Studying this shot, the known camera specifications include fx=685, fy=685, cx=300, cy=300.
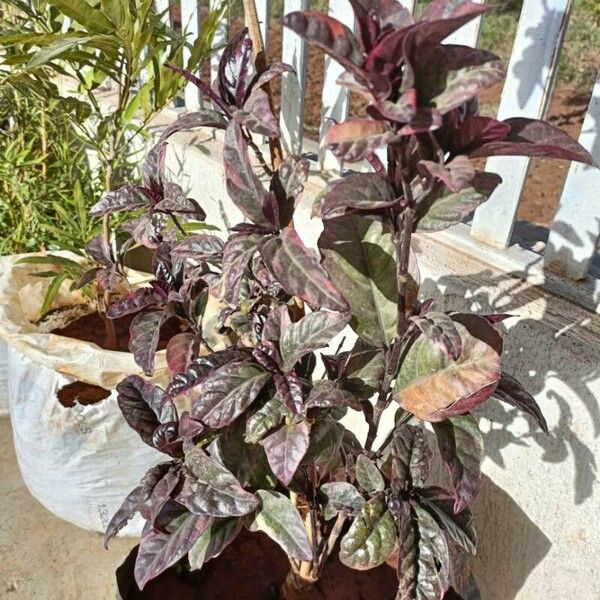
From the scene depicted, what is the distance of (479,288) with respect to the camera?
1.26 metres

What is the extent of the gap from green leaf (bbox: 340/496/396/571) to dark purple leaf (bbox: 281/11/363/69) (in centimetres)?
57

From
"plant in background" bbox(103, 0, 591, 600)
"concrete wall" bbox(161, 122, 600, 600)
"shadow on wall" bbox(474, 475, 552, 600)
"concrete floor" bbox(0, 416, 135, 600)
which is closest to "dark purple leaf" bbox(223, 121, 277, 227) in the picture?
"plant in background" bbox(103, 0, 591, 600)

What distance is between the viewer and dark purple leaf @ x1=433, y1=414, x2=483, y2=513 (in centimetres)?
85

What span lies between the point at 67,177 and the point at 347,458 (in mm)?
1468

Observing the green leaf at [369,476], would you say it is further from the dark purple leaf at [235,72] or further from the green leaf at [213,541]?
the dark purple leaf at [235,72]

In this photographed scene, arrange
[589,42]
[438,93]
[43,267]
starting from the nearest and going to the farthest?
[438,93], [43,267], [589,42]

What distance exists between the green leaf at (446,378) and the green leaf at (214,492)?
0.26 m

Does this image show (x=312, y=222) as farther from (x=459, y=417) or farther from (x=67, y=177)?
(x=67, y=177)

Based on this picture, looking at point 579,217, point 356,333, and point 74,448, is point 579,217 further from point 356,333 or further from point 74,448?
point 74,448

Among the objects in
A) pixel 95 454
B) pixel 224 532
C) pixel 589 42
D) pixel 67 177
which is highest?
pixel 589 42

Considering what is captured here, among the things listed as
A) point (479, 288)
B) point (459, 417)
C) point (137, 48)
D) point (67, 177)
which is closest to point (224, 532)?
point (459, 417)

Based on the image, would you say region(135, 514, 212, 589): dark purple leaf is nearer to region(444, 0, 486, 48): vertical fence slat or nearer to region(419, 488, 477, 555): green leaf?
region(419, 488, 477, 555): green leaf

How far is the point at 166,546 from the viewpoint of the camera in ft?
3.31

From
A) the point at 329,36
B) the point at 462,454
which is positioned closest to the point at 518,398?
A: the point at 462,454
